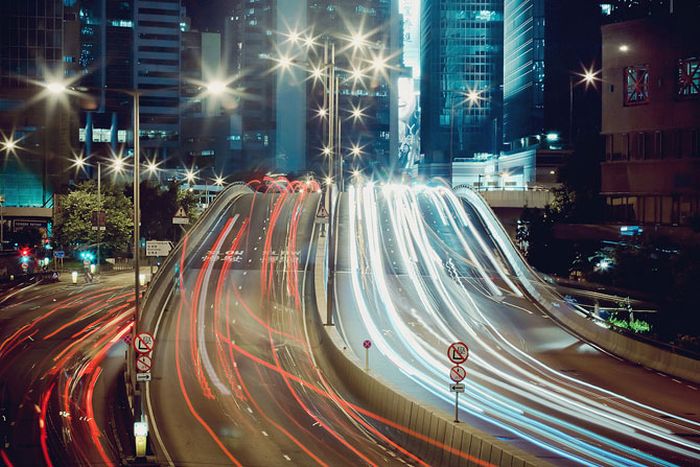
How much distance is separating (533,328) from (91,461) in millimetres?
23615

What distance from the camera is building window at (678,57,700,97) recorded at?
54.5 metres

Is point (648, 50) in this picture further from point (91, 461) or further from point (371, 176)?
point (371, 176)

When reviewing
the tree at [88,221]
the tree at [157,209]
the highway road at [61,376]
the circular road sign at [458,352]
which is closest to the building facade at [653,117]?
the highway road at [61,376]

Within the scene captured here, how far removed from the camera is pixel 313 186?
118188 millimetres

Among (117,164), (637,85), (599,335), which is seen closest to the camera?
(599,335)

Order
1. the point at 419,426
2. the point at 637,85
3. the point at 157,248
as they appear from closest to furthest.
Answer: the point at 419,426 → the point at 157,248 → the point at 637,85

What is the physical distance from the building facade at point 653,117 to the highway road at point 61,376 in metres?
32.5

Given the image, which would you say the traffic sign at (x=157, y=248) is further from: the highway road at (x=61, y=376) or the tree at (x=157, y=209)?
the tree at (x=157, y=209)

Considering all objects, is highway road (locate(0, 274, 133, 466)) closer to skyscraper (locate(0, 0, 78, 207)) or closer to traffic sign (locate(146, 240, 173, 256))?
traffic sign (locate(146, 240, 173, 256))

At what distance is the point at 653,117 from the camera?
5647 cm

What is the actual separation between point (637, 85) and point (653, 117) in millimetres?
2526

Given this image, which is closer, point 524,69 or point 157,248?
point 157,248

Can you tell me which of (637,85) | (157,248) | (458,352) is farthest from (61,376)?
(637,85)

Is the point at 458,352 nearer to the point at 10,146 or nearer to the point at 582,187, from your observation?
the point at 582,187
